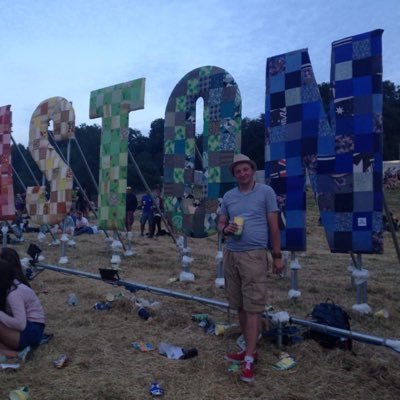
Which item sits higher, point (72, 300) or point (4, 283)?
point (4, 283)

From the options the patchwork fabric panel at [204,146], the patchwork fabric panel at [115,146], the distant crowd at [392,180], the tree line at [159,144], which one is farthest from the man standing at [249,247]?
the distant crowd at [392,180]

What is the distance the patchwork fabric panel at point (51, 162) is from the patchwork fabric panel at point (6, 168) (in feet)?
2.66

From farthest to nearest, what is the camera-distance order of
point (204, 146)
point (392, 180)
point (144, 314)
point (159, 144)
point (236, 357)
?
point (159, 144) → point (392, 180) → point (204, 146) → point (144, 314) → point (236, 357)

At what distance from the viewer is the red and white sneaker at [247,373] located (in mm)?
3334

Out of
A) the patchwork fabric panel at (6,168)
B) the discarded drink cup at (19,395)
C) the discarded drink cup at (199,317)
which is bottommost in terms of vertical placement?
the discarded drink cup at (19,395)

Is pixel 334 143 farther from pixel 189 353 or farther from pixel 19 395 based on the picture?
pixel 19 395

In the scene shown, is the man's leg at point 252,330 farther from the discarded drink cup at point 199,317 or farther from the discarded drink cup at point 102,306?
the discarded drink cup at point 102,306

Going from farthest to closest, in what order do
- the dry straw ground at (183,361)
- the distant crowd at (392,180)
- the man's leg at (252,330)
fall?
1. the distant crowd at (392,180)
2. the man's leg at (252,330)
3. the dry straw ground at (183,361)

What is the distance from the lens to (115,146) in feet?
26.1

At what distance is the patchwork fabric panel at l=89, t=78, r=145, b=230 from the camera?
7.81 meters

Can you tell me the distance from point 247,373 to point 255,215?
4.02 feet

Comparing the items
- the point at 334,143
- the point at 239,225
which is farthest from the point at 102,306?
the point at 334,143

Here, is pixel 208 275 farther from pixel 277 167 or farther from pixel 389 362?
pixel 389 362

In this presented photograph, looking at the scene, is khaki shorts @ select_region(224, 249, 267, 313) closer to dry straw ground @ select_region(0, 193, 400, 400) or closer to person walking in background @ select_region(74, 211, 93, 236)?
dry straw ground @ select_region(0, 193, 400, 400)
